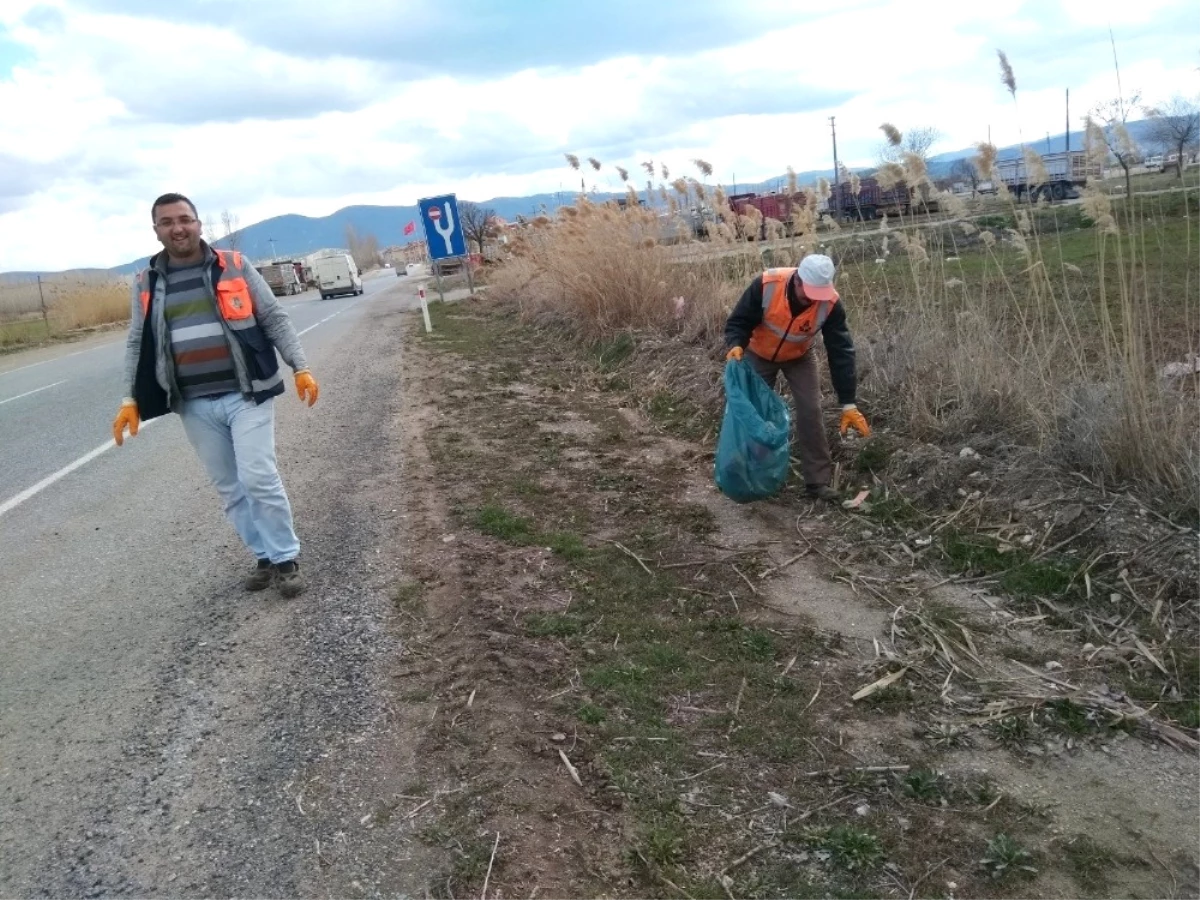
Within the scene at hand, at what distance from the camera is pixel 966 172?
645 centimetres

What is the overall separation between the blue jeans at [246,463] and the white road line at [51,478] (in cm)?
276

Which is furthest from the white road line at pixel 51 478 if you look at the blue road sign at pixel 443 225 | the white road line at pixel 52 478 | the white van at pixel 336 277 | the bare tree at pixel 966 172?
the white van at pixel 336 277

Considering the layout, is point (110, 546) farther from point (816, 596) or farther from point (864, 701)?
point (864, 701)

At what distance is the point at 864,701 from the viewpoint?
3.52 metres

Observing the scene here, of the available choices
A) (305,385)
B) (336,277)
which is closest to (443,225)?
(305,385)

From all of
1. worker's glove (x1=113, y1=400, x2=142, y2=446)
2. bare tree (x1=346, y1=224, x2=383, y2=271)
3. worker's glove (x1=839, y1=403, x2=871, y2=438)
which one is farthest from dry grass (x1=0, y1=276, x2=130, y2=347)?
bare tree (x1=346, y1=224, x2=383, y2=271)

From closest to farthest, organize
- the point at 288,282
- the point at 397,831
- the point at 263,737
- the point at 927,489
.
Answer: the point at 397,831 → the point at 263,737 → the point at 927,489 → the point at 288,282

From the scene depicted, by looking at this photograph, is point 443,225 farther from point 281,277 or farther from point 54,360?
point 281,277

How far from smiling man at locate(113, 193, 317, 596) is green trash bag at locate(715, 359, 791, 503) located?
2.35 metres

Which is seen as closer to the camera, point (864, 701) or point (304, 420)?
point (864, 701)

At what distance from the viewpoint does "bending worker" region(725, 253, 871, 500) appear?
5520 mm

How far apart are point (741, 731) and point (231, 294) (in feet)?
9.87

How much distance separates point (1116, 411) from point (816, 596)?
176 cm

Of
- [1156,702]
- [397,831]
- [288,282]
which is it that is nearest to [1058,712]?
[1156,702]
